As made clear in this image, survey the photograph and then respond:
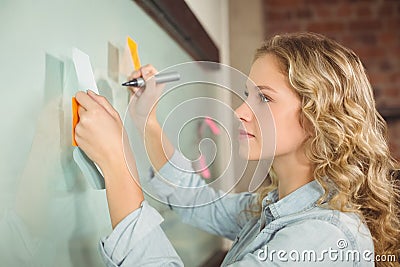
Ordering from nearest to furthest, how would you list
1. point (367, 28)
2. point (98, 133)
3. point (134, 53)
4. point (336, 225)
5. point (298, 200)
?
1. point (98, 133)
2. point (336, 225)
3. point (298, 200)
4. point (134, 53)
5. point (367, 28)

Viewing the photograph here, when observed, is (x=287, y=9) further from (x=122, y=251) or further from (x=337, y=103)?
(x=122, y=251)

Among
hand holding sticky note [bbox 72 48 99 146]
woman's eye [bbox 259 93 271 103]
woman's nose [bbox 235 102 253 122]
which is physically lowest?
woman's nose [bbox 235 102 253 122]

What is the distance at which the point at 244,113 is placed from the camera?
0.88m

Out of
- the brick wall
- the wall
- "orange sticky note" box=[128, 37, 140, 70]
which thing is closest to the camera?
the wall

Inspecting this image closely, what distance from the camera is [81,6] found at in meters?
0.84

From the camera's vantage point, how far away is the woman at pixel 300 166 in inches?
28.7

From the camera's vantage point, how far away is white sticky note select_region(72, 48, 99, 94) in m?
0.77

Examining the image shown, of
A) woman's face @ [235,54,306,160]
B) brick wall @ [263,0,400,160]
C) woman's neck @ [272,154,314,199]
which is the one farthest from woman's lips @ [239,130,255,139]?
brick wall @ [263,0,400,160]

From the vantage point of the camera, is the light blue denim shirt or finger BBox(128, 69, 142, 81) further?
finger BBox(128, 69, 142, 81)

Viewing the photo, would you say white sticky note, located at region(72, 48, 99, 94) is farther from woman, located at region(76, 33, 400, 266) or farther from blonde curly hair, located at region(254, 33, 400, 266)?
blonde curly hair, located at region(254, 33, 400, 266)

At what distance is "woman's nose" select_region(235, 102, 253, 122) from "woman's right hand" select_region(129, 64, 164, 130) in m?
0.15

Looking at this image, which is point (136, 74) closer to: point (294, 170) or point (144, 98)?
point (144, 98)

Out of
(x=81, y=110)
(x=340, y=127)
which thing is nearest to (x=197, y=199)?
(x=340, y=127)

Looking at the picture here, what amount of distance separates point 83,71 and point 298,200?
0.42 metres
